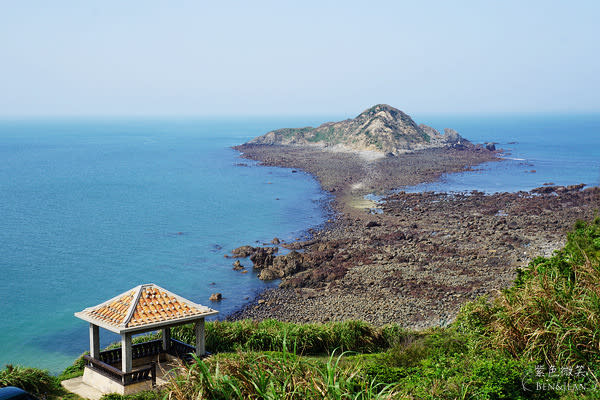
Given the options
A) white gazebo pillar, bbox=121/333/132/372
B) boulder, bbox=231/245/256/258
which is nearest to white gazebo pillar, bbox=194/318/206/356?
white gazebo pillar, bbox=121/333/132/372

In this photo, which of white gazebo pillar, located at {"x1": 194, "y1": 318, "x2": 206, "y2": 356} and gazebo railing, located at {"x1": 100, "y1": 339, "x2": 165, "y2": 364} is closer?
white gazebo pillar, located at {"x1": 194, "y1": 318, "x2": 206, "y2": 356}

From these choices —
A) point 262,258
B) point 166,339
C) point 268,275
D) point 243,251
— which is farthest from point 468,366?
point 243,251

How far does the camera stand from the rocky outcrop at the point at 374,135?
99.6 metres

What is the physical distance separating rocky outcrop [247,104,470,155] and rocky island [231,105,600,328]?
25.0 m

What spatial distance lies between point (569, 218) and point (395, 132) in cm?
6093

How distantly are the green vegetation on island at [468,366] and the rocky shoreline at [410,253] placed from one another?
9773 mm

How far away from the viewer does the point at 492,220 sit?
44.1m

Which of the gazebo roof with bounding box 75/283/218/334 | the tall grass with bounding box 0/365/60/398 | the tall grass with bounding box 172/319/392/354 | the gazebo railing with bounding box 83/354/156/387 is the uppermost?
the gazebo roof with bounding box 75/283/218/334

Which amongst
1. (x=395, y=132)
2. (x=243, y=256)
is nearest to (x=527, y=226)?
(x=243, y=256)

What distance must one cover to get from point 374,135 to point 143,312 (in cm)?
9240

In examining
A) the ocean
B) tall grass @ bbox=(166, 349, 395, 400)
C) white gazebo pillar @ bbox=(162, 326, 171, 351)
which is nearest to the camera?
tall grass @ bbox=(166, 349, 395, 400)

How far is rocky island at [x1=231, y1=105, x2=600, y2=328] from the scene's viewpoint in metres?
28.1

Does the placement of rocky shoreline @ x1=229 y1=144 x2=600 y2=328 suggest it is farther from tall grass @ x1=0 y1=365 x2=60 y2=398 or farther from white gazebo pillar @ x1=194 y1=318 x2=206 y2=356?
tall grass @ x1=0 y1=365 x2=60 y2=398

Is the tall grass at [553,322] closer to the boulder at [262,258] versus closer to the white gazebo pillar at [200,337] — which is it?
the white gazebo pillar at [200,337]
